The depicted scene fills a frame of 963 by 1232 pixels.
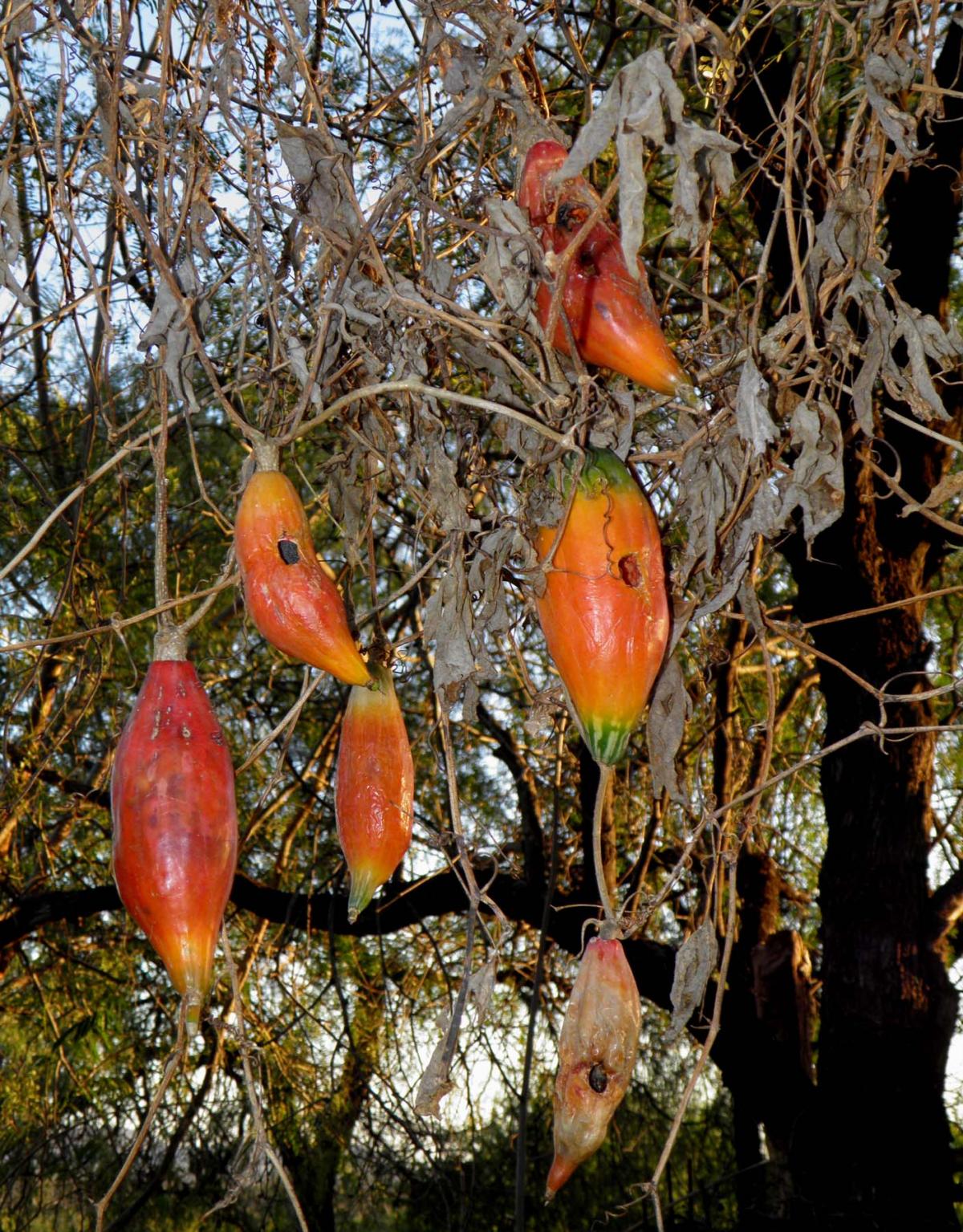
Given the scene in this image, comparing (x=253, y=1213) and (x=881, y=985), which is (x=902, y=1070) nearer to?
(x=881, y=985)

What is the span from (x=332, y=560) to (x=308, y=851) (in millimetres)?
599

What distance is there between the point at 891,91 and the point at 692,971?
14.2 inches

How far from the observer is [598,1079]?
1.51 feet

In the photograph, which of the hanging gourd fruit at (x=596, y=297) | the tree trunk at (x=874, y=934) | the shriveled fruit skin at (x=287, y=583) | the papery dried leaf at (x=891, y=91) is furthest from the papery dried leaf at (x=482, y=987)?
the tree trunk at (x=874, y=934)

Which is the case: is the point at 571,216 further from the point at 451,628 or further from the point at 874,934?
the point at 874,934

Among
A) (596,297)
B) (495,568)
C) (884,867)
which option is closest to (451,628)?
(495,568)

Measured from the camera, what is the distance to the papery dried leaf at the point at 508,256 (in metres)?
0.48

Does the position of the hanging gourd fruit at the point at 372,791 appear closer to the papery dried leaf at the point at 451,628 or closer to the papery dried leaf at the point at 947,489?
the papery dried leaf at the point at 451,628

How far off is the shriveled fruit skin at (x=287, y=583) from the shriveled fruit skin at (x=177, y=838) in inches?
1.8

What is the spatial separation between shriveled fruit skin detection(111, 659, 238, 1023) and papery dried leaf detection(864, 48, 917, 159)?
340 mm

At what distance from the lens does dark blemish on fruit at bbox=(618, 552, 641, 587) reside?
46cm

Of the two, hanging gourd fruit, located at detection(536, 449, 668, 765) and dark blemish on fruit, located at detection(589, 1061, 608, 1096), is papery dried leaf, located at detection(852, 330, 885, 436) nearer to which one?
hanging gourd fruit, located at detection(536, 449, 668, 765)

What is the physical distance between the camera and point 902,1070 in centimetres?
137

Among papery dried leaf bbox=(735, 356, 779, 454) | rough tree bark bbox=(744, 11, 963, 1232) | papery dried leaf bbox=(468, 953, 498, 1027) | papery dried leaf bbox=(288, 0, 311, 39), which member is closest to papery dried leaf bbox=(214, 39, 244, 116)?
papery dried leaf bbox=(288, 0, 311, 39)
